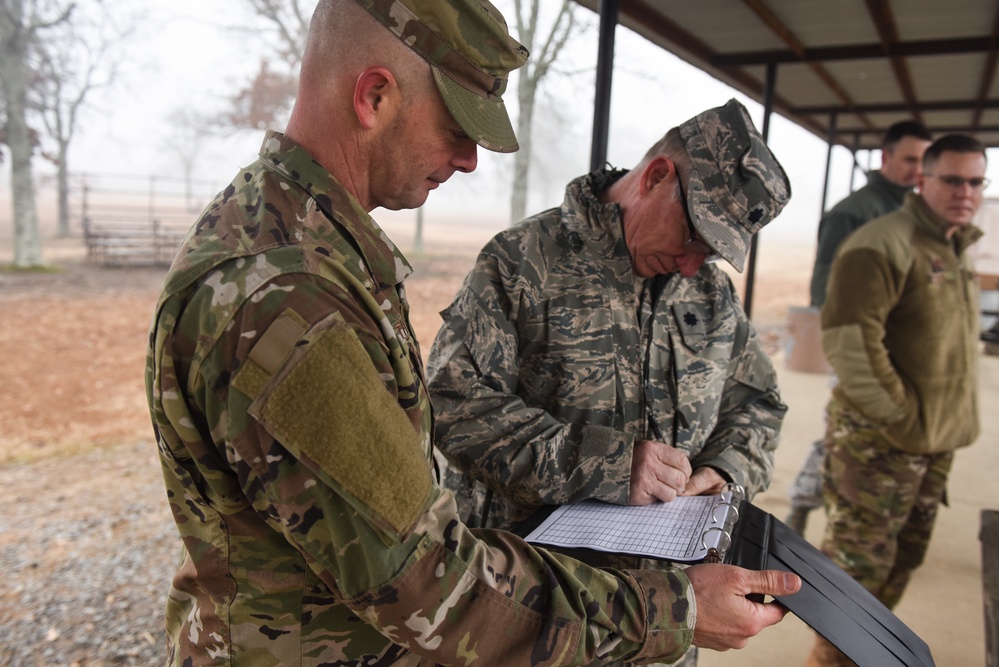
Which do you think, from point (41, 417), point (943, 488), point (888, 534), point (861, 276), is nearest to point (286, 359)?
point (861, 276)

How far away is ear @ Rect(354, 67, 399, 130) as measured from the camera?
869 mm

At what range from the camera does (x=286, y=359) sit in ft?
2.36

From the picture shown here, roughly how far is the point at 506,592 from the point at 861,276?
2.38 metres

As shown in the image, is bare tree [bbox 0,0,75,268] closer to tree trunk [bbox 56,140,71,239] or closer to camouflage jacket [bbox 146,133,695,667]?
tree trunk [bbox 56,140,71,239]

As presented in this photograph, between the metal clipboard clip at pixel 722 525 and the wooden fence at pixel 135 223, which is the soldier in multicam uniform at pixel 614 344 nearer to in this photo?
the metal clipboard clip at pixel 722 525

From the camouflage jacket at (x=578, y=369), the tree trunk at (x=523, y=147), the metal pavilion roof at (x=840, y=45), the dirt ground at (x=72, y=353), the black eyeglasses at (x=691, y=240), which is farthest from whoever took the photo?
the tree trunk at (x=523, y=147)

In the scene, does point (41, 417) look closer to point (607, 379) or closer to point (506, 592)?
point (607, 379)

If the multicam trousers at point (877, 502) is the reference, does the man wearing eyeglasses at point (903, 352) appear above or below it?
above

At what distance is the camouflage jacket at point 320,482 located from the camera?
2.39ft

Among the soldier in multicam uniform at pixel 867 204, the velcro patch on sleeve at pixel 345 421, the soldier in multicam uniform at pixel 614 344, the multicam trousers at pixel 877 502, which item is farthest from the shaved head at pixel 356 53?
the soldier in multicam uniform at pixel 867 204

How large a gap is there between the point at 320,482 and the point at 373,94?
0.49 metres

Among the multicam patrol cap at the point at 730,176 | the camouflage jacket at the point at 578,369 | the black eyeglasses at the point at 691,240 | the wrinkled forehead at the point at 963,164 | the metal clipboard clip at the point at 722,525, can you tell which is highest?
the wrinkled forehead at the point at 963,164

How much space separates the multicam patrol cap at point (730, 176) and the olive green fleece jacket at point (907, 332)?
4.62 ft

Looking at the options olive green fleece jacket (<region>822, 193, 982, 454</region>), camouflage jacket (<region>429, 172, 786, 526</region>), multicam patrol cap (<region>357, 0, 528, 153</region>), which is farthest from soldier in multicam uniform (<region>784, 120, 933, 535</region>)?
multicam patrol cap (<region>357, 0, 528, 153</region>)
